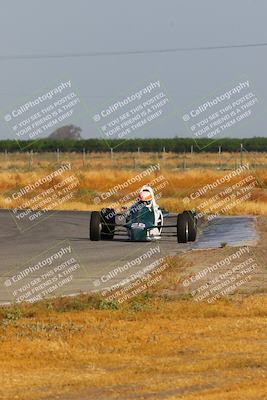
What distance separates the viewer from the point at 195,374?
38.9ft

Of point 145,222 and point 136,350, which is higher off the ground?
point 136,350

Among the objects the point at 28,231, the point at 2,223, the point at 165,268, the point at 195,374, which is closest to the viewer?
the point at 195,374

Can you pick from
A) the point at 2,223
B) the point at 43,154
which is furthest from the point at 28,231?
the point at 43,154

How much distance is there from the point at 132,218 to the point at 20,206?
62.2ft

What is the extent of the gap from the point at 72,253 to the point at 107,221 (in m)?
3.85

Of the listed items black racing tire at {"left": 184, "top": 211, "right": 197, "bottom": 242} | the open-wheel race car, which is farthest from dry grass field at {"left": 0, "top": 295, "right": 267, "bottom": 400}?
black racing tire at {"left": 184, "top": 211, "right": 197, "bottom": 242}

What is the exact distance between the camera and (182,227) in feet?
98.4

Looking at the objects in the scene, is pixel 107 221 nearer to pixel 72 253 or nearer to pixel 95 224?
pixel 95 224

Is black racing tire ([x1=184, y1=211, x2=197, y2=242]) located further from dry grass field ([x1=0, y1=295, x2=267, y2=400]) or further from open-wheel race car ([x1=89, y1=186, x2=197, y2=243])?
dry grass field ([x1=0, y1=295, x2=267, y2=400])

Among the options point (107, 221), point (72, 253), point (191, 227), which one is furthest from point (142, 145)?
point (72, 253)

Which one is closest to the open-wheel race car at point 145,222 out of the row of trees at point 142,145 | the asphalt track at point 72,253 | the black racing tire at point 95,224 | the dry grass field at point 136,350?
the black racing tire at point 95,224

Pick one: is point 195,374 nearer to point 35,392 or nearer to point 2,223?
point 35,392

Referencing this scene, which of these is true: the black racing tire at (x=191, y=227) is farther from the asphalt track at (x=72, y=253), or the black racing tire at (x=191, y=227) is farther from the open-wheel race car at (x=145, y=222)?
the asphalt track at (x=72, y=253)

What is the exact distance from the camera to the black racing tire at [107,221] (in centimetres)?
3094
